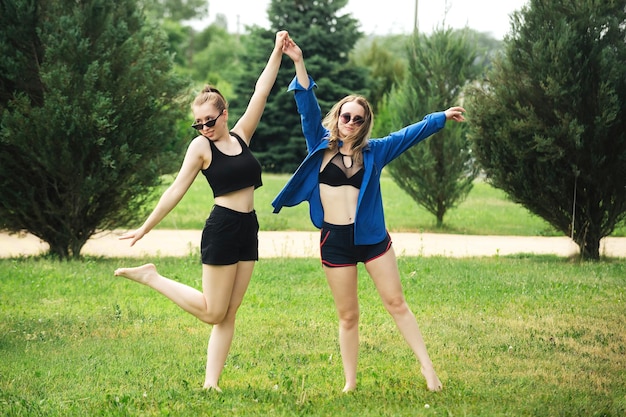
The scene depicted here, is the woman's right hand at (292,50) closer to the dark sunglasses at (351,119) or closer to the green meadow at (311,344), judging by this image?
the dark sunglasses at (351,119)

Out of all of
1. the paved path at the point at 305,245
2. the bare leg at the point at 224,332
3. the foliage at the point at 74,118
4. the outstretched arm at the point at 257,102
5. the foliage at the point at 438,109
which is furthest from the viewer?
the foliage at the point at 438,109

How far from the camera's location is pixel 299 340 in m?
7.51

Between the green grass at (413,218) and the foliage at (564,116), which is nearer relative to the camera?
the foliage at (564,116)

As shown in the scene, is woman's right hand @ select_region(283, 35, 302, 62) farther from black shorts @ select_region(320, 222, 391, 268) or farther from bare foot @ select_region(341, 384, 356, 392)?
bare foot @ select_region(341, 384, 356, 392)

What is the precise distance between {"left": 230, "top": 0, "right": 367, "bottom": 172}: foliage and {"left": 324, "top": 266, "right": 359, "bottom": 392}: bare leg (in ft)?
83.7

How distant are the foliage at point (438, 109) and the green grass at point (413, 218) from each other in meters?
0.70

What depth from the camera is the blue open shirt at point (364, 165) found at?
5.55 metres

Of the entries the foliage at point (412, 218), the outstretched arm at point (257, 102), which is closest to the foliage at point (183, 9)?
the foliage at point (412, 218)

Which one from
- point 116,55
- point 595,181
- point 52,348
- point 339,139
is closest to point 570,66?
point 595,181

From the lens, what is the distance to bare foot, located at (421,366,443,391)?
5.80 metres

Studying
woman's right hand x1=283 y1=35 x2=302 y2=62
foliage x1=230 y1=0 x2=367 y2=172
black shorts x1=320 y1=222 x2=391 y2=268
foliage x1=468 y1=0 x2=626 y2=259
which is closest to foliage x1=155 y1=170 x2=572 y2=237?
foliage x1=468 y1=0 x2=626 y2=259

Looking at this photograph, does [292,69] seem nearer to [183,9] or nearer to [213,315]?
[213,315]

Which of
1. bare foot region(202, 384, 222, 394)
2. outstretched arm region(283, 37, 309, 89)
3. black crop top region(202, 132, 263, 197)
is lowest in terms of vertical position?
bare foot region(202, 384, 222, 394)

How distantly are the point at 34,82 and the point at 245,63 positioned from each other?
871 inches
